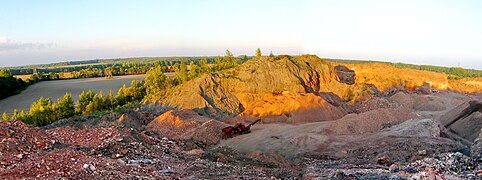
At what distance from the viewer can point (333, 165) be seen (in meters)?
13.5

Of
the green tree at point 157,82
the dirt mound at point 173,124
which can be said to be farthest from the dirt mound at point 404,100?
the green tree at point 157,82

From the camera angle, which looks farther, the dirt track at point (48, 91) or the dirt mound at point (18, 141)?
the dirt track at point (48, 91)

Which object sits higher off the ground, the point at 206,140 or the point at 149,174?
the point at 149,174

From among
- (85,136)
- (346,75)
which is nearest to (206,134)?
(85,136)

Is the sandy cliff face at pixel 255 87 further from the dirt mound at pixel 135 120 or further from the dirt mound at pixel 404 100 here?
the dirt mound at pixel 404 100

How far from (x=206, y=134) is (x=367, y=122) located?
9006 millimetres

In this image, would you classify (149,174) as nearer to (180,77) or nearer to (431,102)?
(431,102)

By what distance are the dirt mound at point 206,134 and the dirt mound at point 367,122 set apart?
6.16 m

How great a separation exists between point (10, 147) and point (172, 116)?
45.1 feet

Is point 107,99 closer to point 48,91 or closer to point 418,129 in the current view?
point 48,91

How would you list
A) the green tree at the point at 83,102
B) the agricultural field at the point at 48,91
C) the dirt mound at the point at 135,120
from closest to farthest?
the dirt mound at the point at 135,120 < the green tree at the point at 83,102 < the agricultural field at the point at 48,91

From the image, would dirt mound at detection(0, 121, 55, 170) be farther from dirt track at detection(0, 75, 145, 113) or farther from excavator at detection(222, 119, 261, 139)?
dirt track at detection(0, 75, 145, 113)

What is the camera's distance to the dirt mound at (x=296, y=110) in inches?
Result: 1082

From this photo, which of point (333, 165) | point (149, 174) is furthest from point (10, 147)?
point (333, 165)
